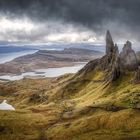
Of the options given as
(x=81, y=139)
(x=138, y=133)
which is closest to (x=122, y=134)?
(x=138, y=133)

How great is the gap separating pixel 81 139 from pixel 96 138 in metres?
9.78

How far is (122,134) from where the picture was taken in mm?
198625

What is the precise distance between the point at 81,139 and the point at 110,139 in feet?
64.5

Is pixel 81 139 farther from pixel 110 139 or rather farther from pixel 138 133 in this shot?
Answer: pixel 138 133

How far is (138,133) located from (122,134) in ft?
32.8

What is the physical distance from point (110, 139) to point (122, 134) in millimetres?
12152

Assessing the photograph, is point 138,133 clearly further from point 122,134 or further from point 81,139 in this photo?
point 81,139

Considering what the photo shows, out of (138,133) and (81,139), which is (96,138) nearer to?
(81,139)

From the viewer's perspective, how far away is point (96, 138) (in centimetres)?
19662

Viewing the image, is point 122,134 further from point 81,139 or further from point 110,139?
point 81,139

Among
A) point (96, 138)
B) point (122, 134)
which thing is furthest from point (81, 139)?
point (122, 134)

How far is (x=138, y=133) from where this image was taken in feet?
640

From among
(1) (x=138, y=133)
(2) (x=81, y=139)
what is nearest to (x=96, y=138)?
(2) (x=81, y=139)

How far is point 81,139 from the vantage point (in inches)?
7864
